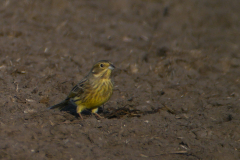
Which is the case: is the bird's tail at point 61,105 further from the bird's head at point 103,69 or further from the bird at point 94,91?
the bird's head at point 103,69

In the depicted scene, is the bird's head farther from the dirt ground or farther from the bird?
the dirt ground

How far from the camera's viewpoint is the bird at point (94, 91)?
6.87 metres

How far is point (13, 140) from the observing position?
5348 millimetres

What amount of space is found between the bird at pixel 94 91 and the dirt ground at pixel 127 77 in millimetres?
303

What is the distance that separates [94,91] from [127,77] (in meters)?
2.24

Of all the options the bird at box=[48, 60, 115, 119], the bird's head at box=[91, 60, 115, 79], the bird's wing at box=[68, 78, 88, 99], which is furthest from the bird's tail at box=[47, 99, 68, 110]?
the bird's head at box=[91, 60, 115, 79]

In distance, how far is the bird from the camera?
22.5 feet

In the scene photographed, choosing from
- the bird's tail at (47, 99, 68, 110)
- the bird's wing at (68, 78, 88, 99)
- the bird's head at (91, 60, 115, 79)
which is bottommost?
the bird's tail at (47, 99, 68, 110)

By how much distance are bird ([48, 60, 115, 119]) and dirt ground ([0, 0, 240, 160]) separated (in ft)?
0.99

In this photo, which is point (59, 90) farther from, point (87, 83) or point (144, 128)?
point (144, 128)

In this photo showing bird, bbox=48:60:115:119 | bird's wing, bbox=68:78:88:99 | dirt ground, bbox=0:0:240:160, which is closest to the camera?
dirt ground, bbox=0:0:240:160

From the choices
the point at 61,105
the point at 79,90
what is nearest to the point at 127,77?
the point at 79,90

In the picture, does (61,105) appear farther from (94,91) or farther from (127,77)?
(127,77)

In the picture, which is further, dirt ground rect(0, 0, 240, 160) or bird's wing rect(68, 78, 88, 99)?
bird's wing rect(68, 78, 88, 99)
